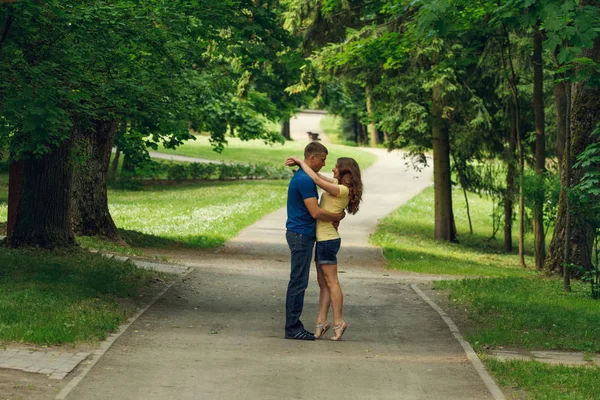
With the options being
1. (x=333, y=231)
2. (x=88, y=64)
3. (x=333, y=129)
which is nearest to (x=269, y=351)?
(x=333, y=231)

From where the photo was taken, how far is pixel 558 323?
12.0 m

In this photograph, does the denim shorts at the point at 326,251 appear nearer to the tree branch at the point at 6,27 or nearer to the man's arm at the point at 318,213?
the man's arm at the point at 318,213

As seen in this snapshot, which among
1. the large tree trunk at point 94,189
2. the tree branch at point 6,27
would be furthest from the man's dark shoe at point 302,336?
the large tree trunk at point 94,189

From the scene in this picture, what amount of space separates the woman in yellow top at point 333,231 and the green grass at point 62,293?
2260 mm

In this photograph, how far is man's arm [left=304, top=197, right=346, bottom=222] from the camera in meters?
10.5

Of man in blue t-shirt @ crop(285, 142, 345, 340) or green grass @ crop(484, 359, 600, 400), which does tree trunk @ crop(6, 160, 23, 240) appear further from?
green grass @ crop(484, 359, 600, 400)

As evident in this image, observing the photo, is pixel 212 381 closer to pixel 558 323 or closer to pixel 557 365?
pixel 557 365

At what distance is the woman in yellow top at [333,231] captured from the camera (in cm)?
1073

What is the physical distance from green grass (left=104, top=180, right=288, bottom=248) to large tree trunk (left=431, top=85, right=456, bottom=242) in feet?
19.0

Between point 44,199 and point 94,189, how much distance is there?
14.8 ft

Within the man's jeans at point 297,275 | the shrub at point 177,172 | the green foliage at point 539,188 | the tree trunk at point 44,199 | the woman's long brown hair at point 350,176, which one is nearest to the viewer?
the man's jeans at point 297,275

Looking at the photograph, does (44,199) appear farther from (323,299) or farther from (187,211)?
(187,211)

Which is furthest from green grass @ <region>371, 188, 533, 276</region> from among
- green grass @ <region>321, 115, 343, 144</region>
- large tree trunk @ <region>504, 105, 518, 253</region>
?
green grass @ <region>321, 115, 343, 144</region>

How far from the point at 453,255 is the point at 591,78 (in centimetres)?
1550
